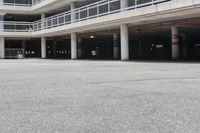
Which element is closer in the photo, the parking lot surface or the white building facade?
the parking lot surface

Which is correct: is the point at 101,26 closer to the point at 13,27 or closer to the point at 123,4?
the point at 123,4

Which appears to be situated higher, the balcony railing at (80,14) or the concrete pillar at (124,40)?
the balcony railing at (80,14)

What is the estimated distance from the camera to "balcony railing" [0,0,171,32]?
2956 centimetres

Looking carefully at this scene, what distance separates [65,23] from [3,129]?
35231 millimetres

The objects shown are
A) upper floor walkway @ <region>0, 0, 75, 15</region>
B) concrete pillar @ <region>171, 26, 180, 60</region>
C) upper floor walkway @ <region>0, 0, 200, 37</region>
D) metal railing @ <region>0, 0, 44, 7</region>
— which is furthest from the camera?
metal railing @ <region>0, 0, 44, 7</region>

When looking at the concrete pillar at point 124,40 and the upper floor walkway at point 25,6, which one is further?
the upper floor walkway at point 25,6

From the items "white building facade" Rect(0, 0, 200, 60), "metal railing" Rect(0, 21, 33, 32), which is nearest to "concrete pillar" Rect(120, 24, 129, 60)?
"white building facade" Rect(0, 0, 200, 60)

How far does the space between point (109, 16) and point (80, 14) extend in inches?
274

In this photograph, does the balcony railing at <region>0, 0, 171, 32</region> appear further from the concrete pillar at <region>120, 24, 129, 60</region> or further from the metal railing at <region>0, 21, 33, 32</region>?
the concrete pillar at <region>120, 24, 129, 60</region>

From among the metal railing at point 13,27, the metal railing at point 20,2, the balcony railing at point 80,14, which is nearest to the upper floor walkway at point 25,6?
the metal railing at point 20,2

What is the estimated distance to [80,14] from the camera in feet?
123

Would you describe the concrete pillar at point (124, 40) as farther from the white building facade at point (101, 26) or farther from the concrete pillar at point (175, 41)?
the concrete pillar at point (175, 41)

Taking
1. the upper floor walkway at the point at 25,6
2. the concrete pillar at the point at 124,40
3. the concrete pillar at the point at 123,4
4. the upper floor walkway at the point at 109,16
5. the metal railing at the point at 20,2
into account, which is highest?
the metal railing at the point at 20,2

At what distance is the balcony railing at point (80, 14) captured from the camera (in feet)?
97.0
